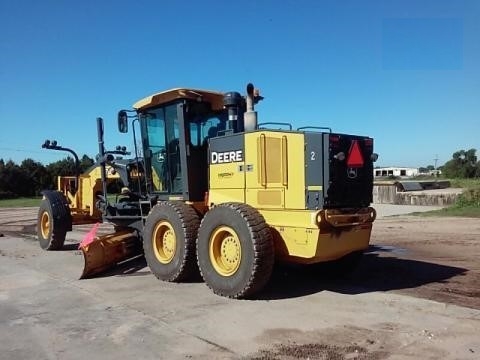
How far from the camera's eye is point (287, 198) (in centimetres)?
704

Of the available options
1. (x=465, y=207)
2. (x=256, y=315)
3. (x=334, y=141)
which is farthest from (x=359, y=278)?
(x=465, y=207)

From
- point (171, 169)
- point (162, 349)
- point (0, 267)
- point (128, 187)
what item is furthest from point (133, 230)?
point (162, 349)

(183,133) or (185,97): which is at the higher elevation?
(185,97)

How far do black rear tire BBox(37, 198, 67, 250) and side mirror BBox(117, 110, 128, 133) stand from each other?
12.7 ft

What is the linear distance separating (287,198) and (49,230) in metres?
7.69

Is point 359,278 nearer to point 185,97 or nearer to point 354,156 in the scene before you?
point 354,156

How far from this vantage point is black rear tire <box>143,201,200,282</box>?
26.2ft

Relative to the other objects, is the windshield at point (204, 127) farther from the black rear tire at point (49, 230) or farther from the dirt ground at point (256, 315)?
the black rear tire at point (49, 230)

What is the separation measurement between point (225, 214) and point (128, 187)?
4002 millimetres

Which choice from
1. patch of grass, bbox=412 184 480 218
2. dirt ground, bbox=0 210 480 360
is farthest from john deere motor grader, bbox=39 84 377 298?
patch of grass, bbox=412 184 480 218

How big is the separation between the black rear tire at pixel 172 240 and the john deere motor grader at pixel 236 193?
0.02 m

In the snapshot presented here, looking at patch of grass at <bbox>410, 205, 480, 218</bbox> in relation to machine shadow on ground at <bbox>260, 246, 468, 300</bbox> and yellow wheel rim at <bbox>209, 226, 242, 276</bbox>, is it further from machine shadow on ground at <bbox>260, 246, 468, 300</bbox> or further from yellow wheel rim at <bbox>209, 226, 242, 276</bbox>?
yellow wheel rim at <bbox>209, 226, 242, 276</bbox>

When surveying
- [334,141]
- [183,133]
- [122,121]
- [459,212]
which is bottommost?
[459,212]

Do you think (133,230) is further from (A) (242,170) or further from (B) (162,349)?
(B) (162,349)
